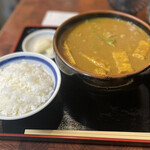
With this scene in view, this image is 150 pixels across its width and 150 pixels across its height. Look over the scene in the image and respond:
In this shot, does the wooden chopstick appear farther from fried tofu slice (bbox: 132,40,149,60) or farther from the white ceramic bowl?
fried tofu slice (bbox: 132,40,149,60)

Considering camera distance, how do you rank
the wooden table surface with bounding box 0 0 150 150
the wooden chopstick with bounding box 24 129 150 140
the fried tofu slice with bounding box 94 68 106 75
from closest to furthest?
the wooden chopstick with bounding box 24 129 150 140
the fried tofu slice with bounding box 94 68 106 75
the wooden table surface with bounding box 0 0 150 150

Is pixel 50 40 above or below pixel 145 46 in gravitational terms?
below

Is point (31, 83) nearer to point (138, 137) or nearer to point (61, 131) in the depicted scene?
point (61, 131)

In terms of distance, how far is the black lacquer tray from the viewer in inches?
48.3

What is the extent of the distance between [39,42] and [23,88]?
661 mm

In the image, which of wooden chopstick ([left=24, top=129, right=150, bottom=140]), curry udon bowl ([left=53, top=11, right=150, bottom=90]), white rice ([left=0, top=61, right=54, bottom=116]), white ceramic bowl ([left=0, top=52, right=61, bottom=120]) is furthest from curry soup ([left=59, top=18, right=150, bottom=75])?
wooden chopstick ([left=24, top=129, right=150, bottom=140])

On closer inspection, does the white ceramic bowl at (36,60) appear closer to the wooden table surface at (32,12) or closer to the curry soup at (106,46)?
the curry soup at (106,46)

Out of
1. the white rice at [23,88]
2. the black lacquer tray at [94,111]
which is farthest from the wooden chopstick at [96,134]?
the white rice at [23,88]

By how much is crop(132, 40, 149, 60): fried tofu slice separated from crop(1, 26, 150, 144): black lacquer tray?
0.18m

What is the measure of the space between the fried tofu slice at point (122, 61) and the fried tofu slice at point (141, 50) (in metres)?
0.09

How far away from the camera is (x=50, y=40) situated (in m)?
1.86

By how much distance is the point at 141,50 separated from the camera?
1418mm

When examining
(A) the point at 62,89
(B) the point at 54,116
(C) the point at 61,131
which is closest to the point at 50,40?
(A) the point at 62,89

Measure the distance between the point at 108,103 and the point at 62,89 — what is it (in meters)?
0.38
